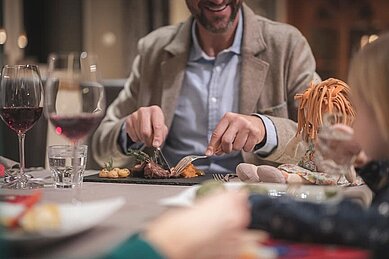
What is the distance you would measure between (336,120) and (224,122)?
0.45 m

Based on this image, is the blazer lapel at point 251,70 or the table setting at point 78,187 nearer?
the table setting at point 78,187

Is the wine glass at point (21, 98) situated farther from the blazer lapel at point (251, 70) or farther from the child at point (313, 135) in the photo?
the blazer lapel at point (251, 70)

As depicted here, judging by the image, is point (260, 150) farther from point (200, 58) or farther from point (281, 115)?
point (200, 58)

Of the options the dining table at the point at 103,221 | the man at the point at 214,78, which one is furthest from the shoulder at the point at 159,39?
the dining table at the point at 103,221

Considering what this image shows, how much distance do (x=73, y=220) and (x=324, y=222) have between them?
0.93 ft

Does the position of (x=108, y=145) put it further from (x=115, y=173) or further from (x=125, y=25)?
(x=125, y=25)

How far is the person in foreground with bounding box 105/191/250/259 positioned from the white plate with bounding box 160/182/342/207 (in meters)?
0.22

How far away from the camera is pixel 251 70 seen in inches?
81.4

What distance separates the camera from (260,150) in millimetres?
1788

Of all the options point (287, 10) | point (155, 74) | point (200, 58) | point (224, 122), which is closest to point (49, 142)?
point (155, 74)

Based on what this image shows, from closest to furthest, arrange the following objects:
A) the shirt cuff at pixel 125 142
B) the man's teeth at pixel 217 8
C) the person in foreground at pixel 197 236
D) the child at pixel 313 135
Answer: the person in foreground at pixel 197 236, the child at pixel 313 135, the shirt cuff at pixel 125 142, the man's teeth at pixel 217 8

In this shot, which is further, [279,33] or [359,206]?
[279,33]

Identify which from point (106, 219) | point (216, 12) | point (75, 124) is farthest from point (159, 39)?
point (106, 219)

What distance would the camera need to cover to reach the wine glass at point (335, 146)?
1.06 meters
